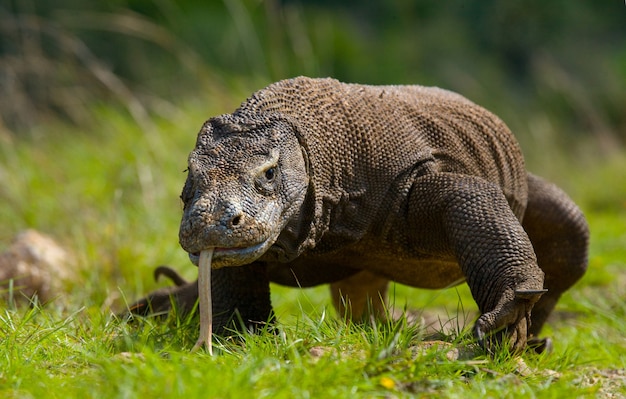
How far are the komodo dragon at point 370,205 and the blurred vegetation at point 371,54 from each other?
3.78 m

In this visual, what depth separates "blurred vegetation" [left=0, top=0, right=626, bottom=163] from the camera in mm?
9516

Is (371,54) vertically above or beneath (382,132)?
above

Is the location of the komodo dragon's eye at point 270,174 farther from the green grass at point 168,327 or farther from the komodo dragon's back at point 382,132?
the green grass at point 168,327

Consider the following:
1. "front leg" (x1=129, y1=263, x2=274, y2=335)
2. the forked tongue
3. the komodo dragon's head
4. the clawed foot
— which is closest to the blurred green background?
"front leg" (x1=129, y1=263, x2=274, y2=335)

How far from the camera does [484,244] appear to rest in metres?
3.75

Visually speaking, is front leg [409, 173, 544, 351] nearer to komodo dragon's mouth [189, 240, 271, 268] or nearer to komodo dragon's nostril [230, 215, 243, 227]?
komodo dragon's mouth [189, 240, 271, 268]

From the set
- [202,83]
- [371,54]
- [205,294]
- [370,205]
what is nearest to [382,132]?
[370,205]

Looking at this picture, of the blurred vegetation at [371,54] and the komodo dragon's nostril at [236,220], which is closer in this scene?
the komodo dragon's nostril at [236,220]

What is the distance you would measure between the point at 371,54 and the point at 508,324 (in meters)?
13.3

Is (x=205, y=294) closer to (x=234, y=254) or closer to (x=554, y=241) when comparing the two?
(x=234, y=254)

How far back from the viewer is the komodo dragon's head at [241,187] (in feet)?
10.4

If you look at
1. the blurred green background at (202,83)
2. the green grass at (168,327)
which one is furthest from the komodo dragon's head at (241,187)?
Answer: the blurred green background at (202,83)

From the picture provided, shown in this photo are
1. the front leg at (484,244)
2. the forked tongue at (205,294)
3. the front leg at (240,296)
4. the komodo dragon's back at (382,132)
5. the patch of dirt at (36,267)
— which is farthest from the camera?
the patch of dirt at (36,267)

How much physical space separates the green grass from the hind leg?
310mm
